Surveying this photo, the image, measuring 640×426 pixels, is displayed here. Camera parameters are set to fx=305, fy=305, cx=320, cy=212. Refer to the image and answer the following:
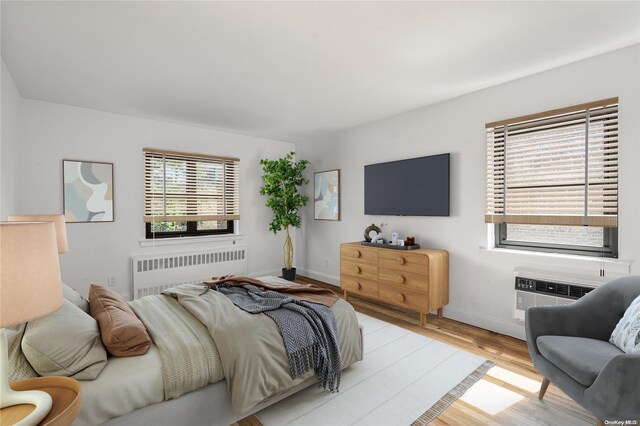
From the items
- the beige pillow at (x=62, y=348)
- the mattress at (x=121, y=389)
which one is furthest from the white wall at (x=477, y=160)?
the beige pillow at (x=62, y=348)

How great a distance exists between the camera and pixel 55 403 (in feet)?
3.54

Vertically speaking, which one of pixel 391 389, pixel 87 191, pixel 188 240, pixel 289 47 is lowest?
pixel 391 389

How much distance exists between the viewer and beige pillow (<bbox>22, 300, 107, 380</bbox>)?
140cm

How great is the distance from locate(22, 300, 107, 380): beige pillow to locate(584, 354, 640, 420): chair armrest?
2478mm

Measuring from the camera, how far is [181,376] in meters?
1.65

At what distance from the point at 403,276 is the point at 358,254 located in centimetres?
70

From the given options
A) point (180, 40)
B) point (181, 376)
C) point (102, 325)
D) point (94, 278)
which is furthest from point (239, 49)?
point (94, 278)

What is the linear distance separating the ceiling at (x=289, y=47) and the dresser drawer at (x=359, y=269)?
80.1 inches

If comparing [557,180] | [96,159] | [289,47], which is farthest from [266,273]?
[557,180]

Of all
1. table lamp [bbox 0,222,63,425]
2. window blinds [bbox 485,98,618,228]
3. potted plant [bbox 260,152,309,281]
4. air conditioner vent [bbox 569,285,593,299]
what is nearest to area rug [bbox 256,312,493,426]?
air conditioner vent [bbox 569,285,593,299]

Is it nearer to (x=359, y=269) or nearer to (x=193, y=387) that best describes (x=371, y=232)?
(x=359, y=269)

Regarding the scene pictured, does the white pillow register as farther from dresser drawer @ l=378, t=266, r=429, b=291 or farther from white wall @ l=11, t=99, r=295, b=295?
white wall @ l=11, t=99, r=295, b=295

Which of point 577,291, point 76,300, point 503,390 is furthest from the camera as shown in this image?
point 577,291

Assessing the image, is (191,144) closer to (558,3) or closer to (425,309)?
(425,309)
